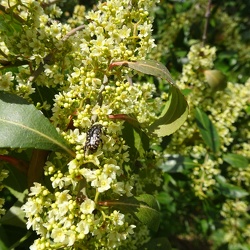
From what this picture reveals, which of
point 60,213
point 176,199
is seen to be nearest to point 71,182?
point 60,213

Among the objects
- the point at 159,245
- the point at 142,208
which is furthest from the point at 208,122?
the point at 142,208

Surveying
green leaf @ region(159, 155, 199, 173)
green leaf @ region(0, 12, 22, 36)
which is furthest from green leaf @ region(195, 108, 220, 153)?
green leaf @ region(0, 12, 22, 36)

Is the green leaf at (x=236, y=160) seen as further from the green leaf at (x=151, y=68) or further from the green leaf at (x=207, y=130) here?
the green leaf at (x=151, y=68)

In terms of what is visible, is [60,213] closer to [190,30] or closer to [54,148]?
[54,148]

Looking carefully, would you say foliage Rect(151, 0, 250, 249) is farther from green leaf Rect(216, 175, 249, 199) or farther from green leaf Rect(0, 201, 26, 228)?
green leaf Rect(0, 201, 26, 228)

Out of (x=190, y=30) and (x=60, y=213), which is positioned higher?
(x=60, y=213)

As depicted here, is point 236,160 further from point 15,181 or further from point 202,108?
point 15,181
